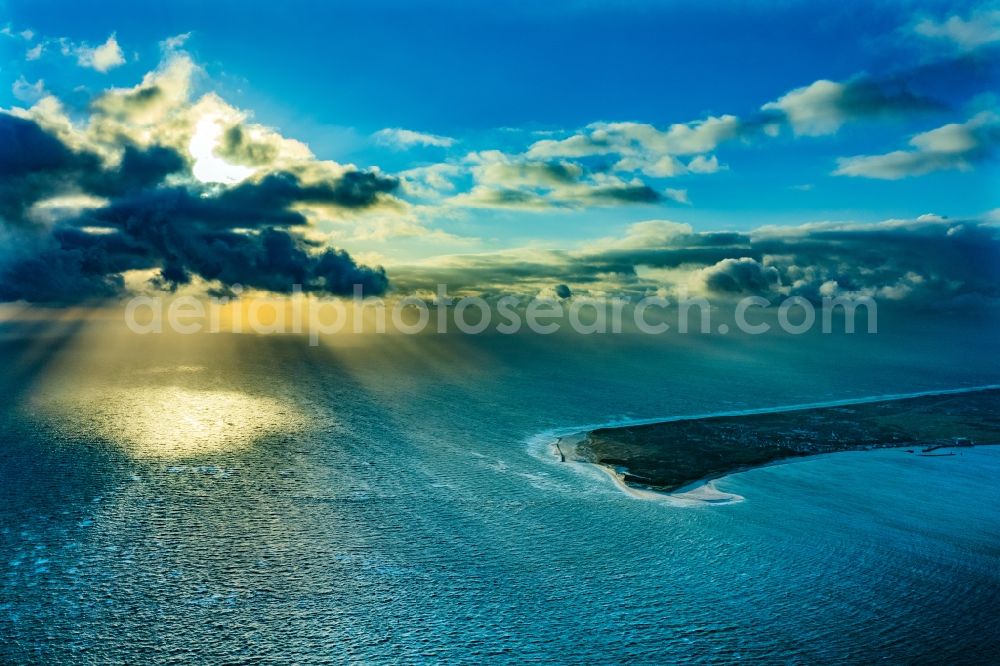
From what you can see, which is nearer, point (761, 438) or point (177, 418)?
point (761, 438)

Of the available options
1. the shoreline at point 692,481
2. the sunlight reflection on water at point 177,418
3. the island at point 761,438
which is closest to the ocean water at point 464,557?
the sunlight reflection on water at point 177,418

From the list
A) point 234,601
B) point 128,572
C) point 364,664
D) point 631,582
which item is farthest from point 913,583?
point 128,572

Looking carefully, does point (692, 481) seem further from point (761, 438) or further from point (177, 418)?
point (177, 418)

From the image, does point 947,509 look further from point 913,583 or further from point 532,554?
point 532,554

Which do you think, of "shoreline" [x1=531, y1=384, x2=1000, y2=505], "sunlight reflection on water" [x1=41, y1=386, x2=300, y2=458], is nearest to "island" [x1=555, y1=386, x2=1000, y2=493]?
"shoreline" [x1=531, y1=384, x2=1000, y2=505]

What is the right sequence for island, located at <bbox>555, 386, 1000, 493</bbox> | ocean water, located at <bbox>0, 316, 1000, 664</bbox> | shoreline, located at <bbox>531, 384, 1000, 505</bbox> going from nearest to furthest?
1. ocean water, located at <bbox>0, 316, 1000, 664</bbox>
2. shoreline, located at <bbox>531, 384, 1000, 505</bbox>
3. island, located at <bbox>555, 386, 1000, 493</bbox>

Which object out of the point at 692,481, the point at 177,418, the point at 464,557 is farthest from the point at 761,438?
the point at 177,418

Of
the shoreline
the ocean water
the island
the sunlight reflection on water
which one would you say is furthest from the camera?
the sunlight reflection on water

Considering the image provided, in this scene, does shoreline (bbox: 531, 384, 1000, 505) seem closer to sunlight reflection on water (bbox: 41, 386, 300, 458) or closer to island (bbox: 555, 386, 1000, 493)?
island (bbox: 555, 386, 1000, 493)
